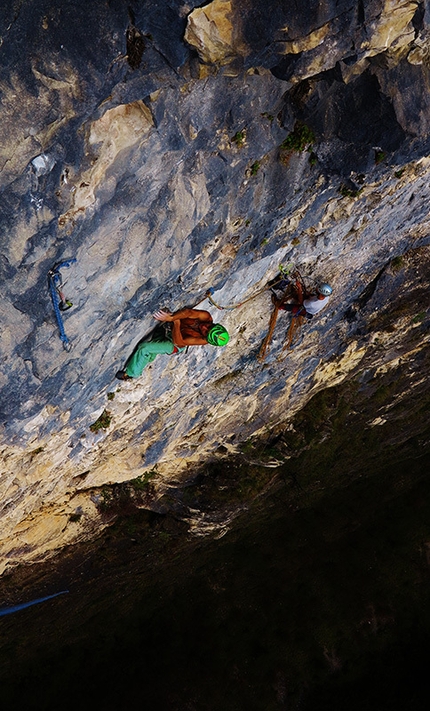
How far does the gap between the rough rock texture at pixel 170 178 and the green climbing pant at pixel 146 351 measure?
0.47 ft

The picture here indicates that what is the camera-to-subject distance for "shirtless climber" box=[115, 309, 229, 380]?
5.80 metres

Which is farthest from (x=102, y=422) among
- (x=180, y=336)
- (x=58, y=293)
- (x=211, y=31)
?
(x=211, y=31)

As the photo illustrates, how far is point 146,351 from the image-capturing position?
6.03 metres

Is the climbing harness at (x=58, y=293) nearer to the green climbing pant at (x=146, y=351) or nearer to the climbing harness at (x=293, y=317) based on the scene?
the green climbing pant at (x=146, y=351)

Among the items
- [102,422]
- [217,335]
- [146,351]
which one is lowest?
[102,422]

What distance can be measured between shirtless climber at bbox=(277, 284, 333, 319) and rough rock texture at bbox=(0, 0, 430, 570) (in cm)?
26

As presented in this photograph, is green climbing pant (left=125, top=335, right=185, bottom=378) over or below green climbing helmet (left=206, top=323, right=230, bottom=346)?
over

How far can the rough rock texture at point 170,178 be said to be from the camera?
314 cm

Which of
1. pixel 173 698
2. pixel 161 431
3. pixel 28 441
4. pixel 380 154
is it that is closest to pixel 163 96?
pixel 380 154

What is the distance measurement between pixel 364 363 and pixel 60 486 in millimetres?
7140

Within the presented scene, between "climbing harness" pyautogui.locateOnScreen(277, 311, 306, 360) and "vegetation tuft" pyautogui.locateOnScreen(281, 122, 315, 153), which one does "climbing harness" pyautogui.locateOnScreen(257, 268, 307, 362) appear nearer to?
"climbing harness" pyautogui.locateOnScreen(277, 311, 306, 360)

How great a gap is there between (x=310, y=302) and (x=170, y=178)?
3.55 meters

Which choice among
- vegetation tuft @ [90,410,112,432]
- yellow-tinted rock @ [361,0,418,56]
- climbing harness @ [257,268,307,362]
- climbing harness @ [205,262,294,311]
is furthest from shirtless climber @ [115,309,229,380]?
yellow-tinted rock @ [361,0,418,56]

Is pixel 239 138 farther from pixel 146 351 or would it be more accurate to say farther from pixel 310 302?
pixel 310 302
